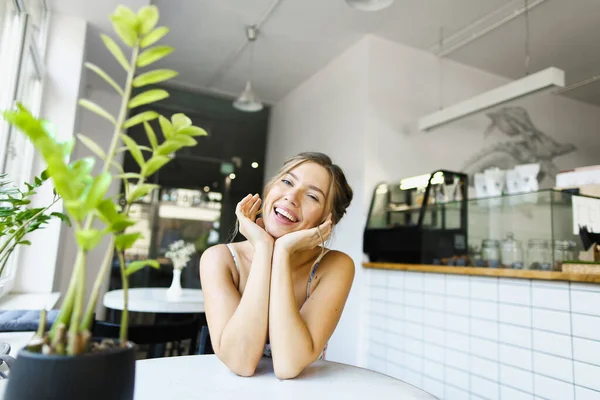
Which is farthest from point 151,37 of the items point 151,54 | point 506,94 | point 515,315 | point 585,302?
point 506,94

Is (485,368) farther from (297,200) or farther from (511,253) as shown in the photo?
(297,200)

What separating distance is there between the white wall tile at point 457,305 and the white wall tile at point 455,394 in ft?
1.62

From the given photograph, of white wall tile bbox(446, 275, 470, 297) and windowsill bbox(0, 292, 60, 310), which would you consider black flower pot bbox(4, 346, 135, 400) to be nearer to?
windowsill bbox(0, 292, 60, 310)

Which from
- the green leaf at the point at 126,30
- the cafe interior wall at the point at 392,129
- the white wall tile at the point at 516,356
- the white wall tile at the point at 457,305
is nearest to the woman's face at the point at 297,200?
the green leaf at the point at 126,30

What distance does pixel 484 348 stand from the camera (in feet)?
8.54

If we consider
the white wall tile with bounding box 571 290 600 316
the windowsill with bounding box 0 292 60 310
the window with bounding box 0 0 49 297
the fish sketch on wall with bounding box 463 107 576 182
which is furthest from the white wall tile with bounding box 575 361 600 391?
the window with bounding box 0 0 49 297

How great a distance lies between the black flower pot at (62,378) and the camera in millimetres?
483

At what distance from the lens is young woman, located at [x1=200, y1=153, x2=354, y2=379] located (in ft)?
3.25

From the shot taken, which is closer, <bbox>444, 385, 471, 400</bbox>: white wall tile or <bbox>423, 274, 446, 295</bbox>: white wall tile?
<bbox>444, 385, 471, 400</bbox>: white wall tile

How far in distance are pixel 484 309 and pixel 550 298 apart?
458 mm

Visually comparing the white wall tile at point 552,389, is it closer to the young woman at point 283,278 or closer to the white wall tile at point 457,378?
the white wall tile at point 457,378

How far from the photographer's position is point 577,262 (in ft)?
7.00

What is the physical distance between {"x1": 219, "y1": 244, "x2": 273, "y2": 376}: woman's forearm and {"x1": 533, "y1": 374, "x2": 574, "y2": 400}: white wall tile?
6.23ft

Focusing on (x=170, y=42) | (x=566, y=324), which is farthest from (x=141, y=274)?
(x=566, y=324)
